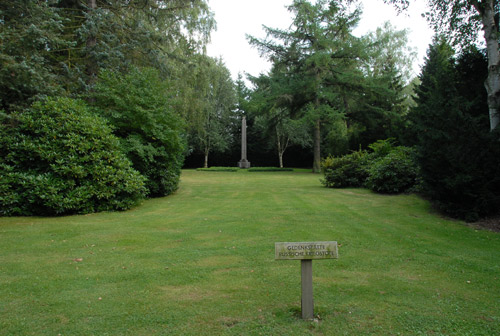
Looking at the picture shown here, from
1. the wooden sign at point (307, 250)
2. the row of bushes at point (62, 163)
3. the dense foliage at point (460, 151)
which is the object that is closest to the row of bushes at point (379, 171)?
the dense foliage at point (460, 151)

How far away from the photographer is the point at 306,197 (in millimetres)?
11008

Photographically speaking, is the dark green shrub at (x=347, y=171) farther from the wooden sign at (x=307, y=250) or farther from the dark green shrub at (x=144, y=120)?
the wooden sign at (x=307, y=250)

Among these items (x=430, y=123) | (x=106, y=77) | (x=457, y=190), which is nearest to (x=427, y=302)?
(x=457, y=190)

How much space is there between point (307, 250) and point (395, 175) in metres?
9.38

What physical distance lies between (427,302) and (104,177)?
7621mm

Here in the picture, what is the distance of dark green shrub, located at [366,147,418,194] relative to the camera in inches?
433


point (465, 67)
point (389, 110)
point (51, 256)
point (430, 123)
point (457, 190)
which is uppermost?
point (389, 110)

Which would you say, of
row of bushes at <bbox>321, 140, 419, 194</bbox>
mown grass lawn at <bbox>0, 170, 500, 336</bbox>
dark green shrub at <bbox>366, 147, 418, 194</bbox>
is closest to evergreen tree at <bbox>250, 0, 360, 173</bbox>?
row of bushes at <bbox>321, 140, 419, 194</bbox>

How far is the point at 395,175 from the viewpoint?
36.4 feet

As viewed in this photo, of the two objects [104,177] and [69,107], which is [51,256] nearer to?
[104,177]

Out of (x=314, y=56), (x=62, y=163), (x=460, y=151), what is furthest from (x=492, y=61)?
(x=314, y=56)

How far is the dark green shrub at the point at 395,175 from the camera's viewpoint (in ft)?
36.1

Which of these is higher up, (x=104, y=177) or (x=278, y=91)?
(x=278, y=91)

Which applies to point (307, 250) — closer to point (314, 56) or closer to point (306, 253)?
point (306, 253)
